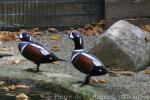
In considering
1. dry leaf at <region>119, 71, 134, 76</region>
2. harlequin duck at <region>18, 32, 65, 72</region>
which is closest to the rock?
dry leaf at <region>119, 71, 134, 76</region>

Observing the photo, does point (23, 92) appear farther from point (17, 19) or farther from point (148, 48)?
point (17, 19)

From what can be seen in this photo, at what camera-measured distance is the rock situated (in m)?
7.22

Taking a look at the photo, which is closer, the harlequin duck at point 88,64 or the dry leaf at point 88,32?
the harlequin duck at point 88,64

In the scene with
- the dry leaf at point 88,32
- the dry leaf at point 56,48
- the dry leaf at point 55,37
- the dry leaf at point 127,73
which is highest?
the dry leaf at point 88,32

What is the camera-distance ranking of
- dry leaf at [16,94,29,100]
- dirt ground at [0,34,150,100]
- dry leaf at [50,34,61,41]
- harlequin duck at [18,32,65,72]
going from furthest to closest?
dry leaf at [50,34,61,41] → harlequin duck at [18,32,65,72] → dirt ground at [0,34,150,100] → dry leaf at [16,94,29,100]

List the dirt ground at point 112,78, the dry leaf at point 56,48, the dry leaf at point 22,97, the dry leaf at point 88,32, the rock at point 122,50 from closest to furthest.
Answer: the dry leaf at point 22,97 → the dirt ground at point 112,78 → the rock at point 122,50 → the dry leaf at point 56,48 → the dry leaf at point 88,32

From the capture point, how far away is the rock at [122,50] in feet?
23.7

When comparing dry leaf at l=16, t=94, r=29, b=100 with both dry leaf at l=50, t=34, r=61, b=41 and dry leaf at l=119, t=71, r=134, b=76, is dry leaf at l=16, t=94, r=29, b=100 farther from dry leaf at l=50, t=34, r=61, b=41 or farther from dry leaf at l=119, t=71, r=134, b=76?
dry leaf at l=50, t=34, r=61, b=41

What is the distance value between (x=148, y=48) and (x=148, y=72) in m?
0.53

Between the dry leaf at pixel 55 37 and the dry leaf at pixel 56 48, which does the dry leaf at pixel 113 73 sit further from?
the dry leaf at pixel 55 37

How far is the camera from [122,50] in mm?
7184

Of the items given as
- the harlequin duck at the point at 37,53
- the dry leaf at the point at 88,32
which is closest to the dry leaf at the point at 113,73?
the harlequin duck at the point at 37,53

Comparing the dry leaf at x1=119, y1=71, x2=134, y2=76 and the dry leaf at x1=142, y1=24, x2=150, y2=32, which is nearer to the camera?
the dry leaf at x1=119, y1=71, x2=134, y2=76

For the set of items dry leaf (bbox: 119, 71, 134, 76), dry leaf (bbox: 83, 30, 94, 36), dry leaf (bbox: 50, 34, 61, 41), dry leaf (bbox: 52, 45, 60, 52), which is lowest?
dry leaf (bbox: 119, 71, 134, 76)
